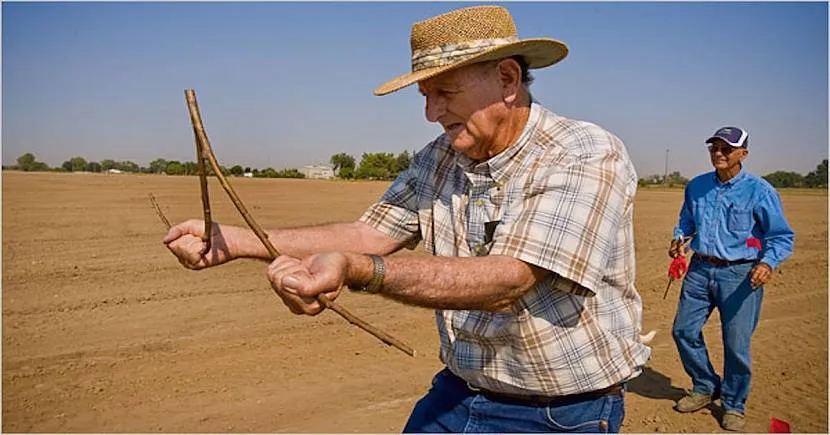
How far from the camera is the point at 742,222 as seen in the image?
21.2 feet

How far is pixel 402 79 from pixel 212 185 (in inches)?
995

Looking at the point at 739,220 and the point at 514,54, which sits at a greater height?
the point at 514,54

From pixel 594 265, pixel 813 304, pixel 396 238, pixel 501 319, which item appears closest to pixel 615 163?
pixel 594 265

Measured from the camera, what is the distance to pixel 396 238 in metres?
→ 3.54

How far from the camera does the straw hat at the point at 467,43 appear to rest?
2775 millimetres

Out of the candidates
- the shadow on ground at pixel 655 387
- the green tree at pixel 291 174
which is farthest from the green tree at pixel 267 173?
the shadow on ground at pixel 655 387

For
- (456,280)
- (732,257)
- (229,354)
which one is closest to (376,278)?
(456,280)

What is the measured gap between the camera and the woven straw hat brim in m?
2.74

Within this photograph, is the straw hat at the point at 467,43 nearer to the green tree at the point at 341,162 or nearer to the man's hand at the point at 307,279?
the man's hand at the point at 307,279

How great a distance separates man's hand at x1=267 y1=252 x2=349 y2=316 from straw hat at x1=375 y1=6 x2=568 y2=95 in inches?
37.3

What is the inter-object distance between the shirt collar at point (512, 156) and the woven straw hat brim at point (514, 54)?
0.19 m

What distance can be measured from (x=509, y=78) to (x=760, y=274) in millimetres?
4234

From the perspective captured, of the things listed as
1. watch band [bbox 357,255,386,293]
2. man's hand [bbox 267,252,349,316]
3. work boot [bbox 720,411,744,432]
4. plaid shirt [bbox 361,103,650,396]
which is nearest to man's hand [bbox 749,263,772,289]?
work boot [bbox 720,411,744,432]

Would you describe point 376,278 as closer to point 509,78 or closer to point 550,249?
point 550,249
